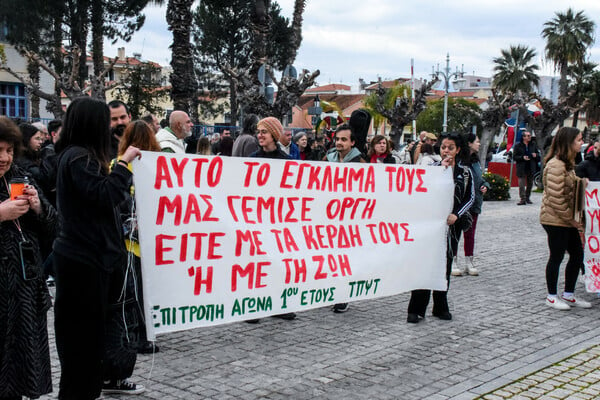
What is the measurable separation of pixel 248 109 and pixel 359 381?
14.8 meters

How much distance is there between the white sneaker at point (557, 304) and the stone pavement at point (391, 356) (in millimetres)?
66

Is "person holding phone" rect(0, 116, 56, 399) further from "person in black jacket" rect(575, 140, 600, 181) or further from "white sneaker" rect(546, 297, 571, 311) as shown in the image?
"person in black jacket" rect(575, 140, 600, 181)

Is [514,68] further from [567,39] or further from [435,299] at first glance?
[435,299]

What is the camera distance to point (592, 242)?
24.5ft

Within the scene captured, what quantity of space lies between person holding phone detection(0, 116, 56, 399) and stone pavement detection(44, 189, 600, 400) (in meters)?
0.98

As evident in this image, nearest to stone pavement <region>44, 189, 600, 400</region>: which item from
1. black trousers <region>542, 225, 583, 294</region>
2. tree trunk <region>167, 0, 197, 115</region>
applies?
black trousers <region>542, 225, 583, 294</region>

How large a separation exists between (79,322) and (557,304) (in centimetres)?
519

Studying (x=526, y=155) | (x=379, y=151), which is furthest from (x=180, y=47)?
(x=526, y=155)

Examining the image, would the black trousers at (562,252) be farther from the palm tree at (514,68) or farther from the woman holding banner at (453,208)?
the palm tree at (514,68)

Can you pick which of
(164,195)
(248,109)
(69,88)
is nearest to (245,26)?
(69,88)

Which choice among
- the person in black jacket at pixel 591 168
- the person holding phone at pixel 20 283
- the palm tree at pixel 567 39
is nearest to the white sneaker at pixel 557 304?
the person in black jacket at pixel 591 168

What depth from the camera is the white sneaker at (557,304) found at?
720 centimetres

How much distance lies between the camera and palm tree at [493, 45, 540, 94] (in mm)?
63375

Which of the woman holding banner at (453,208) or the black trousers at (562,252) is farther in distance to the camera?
the black trousers at (562,252)
